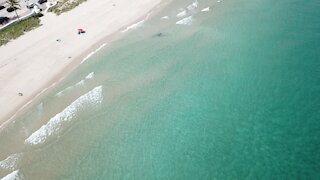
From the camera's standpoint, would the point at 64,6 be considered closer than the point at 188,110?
No

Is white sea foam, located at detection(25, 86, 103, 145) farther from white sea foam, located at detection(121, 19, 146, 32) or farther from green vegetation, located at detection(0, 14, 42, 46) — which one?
green vegetation, located at detection(0, 14, 42, 46)

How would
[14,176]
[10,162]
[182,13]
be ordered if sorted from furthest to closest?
[182,13] → [10,162] → [14,176]

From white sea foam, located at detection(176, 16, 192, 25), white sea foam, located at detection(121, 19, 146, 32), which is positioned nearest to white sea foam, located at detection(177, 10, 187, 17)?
white sea foam, located at detection(176, 16, 192, 25)

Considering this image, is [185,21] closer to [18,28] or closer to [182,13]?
[182,13]

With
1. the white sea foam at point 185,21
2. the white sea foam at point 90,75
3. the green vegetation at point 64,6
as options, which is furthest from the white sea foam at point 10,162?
the green vegetation at point 64,6

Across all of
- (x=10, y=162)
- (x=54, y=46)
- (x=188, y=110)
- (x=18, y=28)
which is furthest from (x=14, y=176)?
(x=18, y=28)
